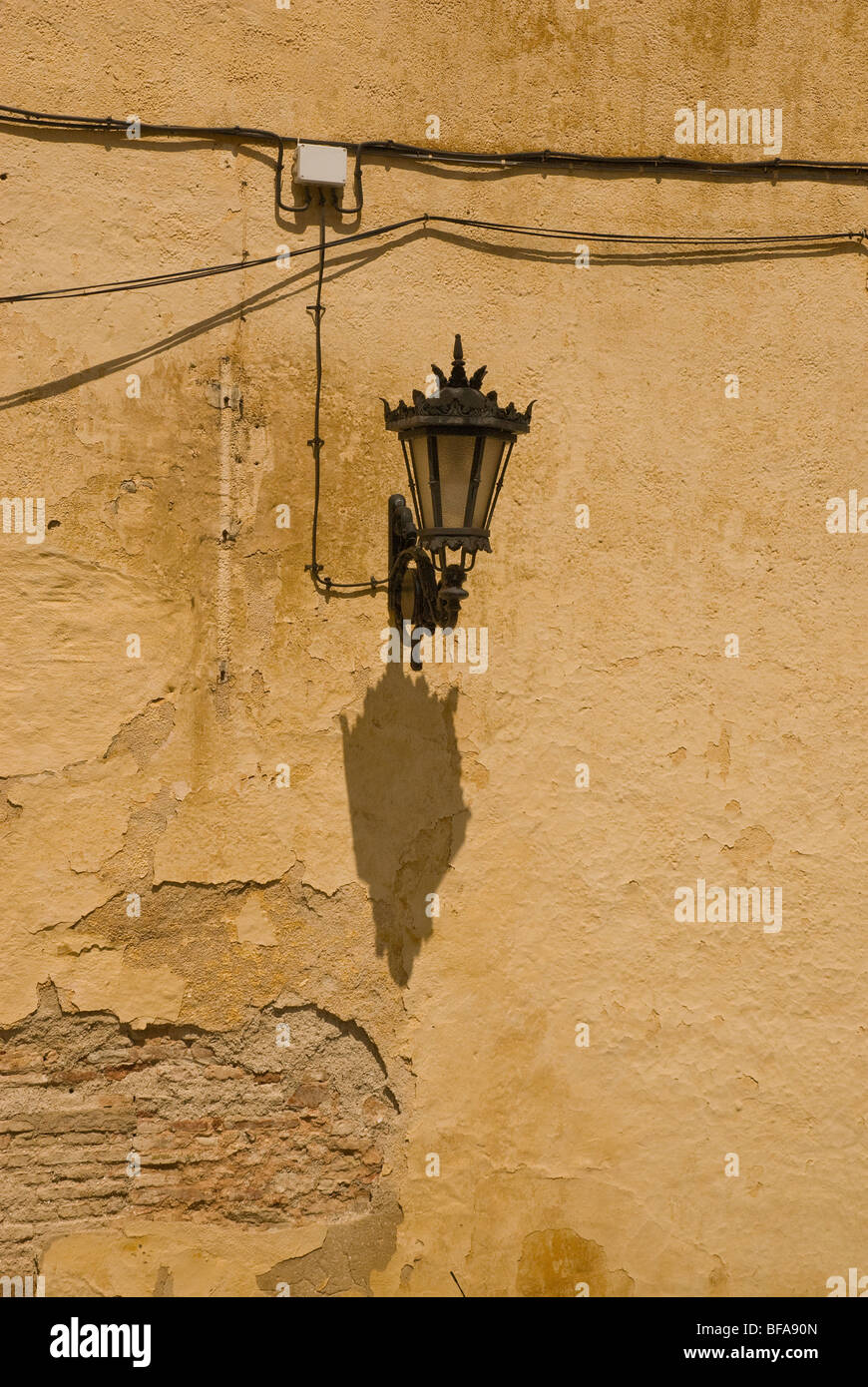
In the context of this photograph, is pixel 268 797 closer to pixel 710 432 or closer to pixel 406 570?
pixel 406 570

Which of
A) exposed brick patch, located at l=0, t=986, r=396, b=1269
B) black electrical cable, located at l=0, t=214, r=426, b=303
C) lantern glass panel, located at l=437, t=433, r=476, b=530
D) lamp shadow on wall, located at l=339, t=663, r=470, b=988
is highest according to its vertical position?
black electrical cable, located at l=0, t=214, r=426, b=303

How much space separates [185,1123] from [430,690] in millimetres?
1670

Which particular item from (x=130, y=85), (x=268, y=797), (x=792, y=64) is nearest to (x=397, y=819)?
(x=268, y=797)

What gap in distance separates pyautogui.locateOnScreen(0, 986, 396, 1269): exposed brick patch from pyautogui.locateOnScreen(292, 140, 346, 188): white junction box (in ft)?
9.36

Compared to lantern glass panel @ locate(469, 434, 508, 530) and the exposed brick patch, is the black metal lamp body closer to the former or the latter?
lantern glass panel @ locate(469, 434, 508, 530)

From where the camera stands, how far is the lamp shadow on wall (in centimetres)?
443

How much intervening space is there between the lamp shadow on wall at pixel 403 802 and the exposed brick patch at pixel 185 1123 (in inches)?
16.0

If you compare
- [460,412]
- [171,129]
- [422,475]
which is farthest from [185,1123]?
[171,129]

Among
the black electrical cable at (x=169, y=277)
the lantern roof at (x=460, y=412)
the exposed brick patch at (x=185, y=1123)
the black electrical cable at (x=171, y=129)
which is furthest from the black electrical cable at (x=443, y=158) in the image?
the exposed brick patch at (x=185, y=1123)

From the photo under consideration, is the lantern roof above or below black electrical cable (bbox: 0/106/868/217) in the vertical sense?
below

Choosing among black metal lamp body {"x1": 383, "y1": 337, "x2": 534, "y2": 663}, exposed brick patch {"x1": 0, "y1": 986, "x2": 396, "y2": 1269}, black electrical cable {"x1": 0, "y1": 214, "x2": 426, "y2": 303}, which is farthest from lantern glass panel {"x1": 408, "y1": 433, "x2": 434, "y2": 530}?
exposed brick patch {"x1": 0, "y1": 986, "x2": 396, "y2": 1269}

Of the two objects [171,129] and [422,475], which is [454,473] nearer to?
[422,475]

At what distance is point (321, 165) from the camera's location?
4.46m

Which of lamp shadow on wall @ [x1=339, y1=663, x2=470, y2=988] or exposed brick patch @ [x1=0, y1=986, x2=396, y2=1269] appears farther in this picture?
lamp shadow on wall @ [x1=339, y1=663, x2=470, y2=988]
